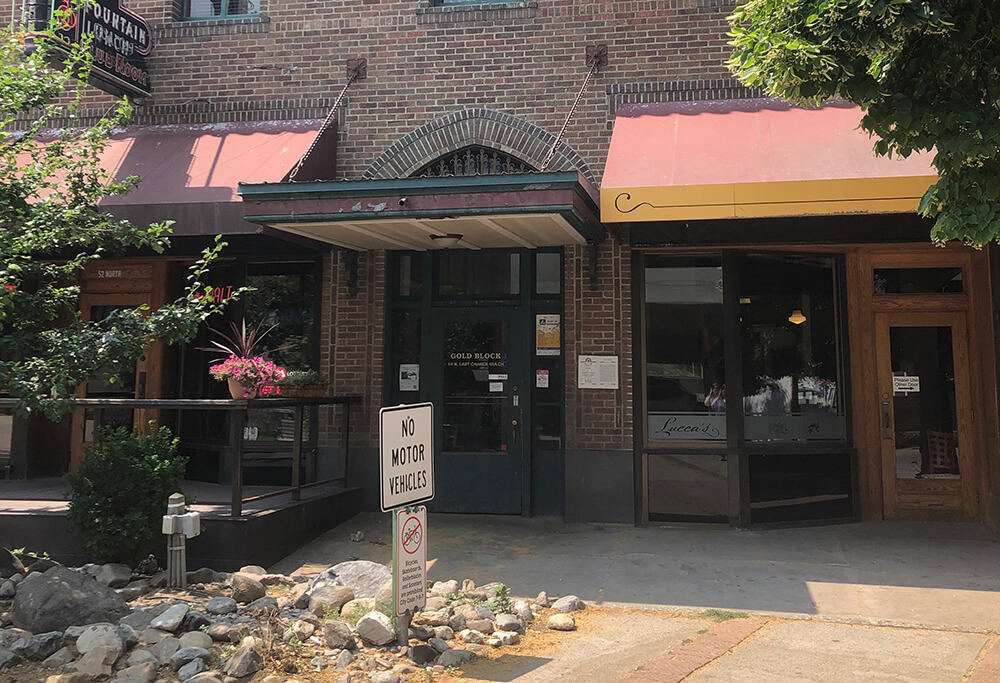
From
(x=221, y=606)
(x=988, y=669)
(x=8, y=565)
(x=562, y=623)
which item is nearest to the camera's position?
(x=988, y=669)

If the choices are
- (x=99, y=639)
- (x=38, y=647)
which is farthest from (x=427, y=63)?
(x=38, y=647)

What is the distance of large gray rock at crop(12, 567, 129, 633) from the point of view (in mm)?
4824

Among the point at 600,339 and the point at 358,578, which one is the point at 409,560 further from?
the point at 600,339

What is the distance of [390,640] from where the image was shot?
15.0ft

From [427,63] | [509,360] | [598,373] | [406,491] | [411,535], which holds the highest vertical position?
[427,63]

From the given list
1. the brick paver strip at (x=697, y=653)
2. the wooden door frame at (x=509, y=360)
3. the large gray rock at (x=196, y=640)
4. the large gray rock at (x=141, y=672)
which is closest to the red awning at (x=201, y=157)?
the wooden door frame at (x=509, y=360)

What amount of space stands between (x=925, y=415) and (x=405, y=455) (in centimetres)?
619

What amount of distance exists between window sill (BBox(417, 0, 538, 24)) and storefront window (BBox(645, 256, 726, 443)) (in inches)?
128

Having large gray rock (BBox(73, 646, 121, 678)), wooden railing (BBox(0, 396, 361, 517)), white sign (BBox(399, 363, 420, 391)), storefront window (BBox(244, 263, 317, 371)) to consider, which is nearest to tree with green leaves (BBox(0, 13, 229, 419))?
wooden railing (BBox(0, 396, 361, 517))

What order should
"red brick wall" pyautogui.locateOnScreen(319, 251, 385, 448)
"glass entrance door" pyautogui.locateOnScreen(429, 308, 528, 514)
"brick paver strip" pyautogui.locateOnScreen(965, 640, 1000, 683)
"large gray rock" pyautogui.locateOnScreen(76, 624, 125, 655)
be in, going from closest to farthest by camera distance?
1. "brick paver strip" pyautogui.locateOnScreen(965, 640, 1000, 683)
2. "large gray rock" pyautogui.locateOnScreen(76, 624, 125, 655)
3. "glass entrance door" pyautogui.locateOnScreen(429, 308, 528, 514)
4. "red brick wall" pyautogui.locateOnScreen(319, 251, 385, 448)

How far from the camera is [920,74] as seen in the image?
4094 millimetres

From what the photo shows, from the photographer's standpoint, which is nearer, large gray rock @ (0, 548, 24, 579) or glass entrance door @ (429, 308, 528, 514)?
large gray rock @ (0, 548, 24, 579)

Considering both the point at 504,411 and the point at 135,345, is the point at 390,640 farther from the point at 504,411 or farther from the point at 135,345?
the point at 504,411

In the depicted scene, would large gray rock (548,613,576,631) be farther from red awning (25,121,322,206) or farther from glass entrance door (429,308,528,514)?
red awning (25,121,322,206)
